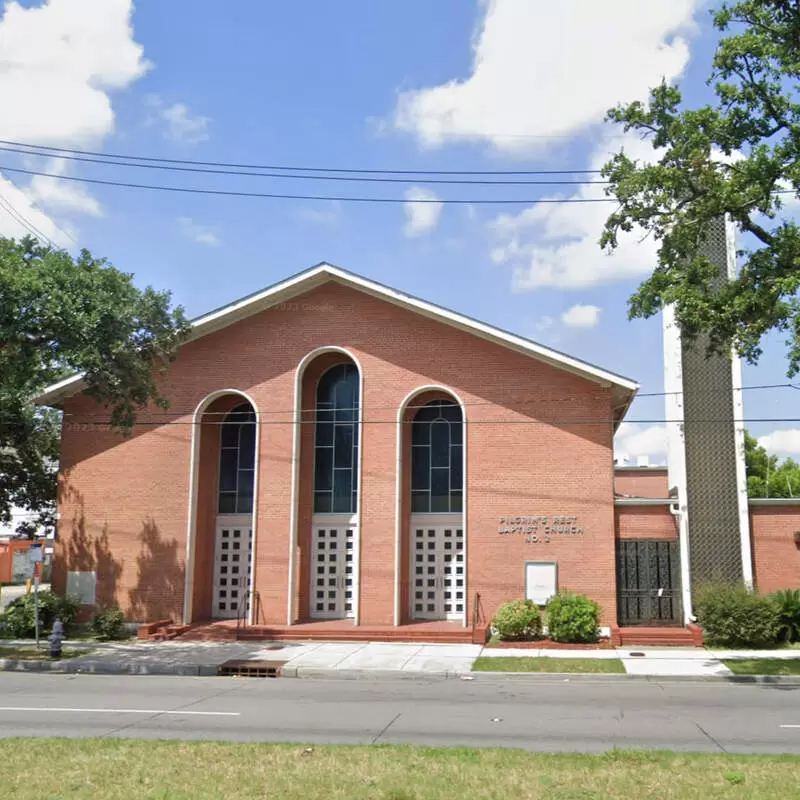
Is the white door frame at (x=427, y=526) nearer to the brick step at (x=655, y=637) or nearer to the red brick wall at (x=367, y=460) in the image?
the red brick wall at (x=367, y=460)

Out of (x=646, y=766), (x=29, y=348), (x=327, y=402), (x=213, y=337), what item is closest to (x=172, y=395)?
(x=213, y=337)

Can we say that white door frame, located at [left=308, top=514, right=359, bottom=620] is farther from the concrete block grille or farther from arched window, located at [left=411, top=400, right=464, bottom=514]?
the concrete block grille

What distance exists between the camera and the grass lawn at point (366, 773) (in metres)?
8.32

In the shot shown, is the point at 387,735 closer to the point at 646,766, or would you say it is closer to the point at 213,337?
the point at 646,766

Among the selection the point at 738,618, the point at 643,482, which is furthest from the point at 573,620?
the point at 643,482

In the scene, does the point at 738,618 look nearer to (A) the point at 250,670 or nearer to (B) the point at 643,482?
(A) the point at 250,670

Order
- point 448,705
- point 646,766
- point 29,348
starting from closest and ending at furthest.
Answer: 1. point 646,766
2. point 448,705
3. point 29,348

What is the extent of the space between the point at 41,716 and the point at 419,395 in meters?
15.6

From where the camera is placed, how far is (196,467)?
26.9 m

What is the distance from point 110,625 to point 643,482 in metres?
37.7

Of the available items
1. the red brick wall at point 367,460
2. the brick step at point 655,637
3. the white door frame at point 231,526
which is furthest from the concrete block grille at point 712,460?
the white door frame at point 231,526

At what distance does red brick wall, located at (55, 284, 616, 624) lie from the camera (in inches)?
990

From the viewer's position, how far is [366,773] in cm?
909

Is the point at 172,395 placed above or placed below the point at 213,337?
below
